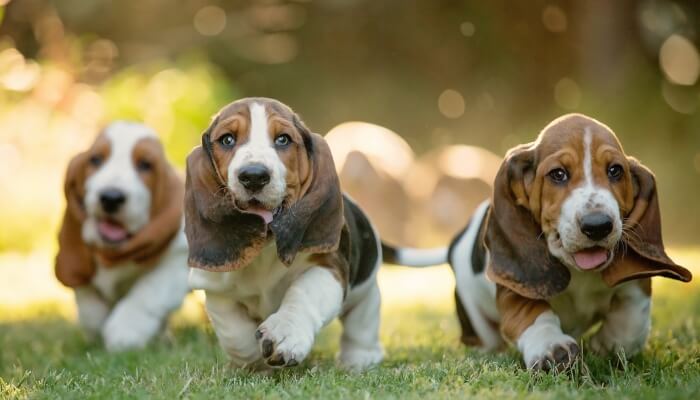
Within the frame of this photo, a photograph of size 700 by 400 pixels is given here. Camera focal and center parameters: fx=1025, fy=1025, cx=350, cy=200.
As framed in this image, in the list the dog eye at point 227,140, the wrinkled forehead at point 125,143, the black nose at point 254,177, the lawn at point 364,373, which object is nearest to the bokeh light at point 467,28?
the lawn at point 364,373

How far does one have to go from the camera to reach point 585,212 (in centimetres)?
452

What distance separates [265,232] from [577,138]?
Result: 152 cm

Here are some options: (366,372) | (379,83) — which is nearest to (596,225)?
(366,372)

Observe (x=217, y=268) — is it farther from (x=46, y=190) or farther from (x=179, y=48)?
(x=179, y=48)

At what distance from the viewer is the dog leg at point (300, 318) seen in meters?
4.32

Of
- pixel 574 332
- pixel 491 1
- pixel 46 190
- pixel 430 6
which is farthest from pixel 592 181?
pixel 430 6

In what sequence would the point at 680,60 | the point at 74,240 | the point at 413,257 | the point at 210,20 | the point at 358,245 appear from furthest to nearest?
the point at 210,20, the point at 680,60, the point at 74,240, the point at 413,257, the point at 358,245

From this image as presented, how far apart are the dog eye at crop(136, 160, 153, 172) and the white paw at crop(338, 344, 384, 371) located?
6.78 ft

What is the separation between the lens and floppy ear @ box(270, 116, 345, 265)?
4594mm

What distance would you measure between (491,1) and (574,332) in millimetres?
14751

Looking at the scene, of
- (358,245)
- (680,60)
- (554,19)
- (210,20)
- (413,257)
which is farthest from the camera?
(210,20)

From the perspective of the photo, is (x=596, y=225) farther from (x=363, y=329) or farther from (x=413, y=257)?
(x=413, y=257)

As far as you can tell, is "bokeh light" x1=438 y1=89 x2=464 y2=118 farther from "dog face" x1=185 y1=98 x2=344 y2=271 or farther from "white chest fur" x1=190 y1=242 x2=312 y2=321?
"dog face" x1=185 y1=98 x2=344 y2=271

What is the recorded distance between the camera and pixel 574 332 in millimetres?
5340
